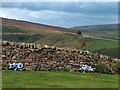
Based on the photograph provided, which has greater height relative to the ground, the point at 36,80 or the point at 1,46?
the point at 1,46

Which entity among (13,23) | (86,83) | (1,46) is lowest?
(86,83)

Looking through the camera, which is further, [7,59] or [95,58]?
[95,58]

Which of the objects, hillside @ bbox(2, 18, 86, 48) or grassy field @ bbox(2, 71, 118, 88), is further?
hillside @ bbox(2, 18, 86, 48)

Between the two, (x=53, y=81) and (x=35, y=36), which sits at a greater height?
(x=35, y=36)

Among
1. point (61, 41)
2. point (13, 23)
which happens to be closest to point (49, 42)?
point (61, 41)

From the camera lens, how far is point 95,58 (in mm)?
36938

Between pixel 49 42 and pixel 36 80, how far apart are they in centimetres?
10762

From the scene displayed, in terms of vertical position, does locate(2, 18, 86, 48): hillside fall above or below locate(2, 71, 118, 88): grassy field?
above

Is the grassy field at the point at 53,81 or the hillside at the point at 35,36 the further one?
the hillside at the point at 35,36

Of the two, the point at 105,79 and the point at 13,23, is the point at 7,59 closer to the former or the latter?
the point at 105,79

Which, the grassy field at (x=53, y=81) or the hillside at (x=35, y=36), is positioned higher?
the hillside at (x=35, y=36)

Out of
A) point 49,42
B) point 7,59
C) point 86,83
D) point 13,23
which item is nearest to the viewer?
point 86,83

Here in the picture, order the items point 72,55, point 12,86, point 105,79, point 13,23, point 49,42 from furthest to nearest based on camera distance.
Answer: point 13,23 → point 49,42 → point 72,55 → point 105,79 → point 12,86

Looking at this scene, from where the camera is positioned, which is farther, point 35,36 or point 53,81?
point 35,36
